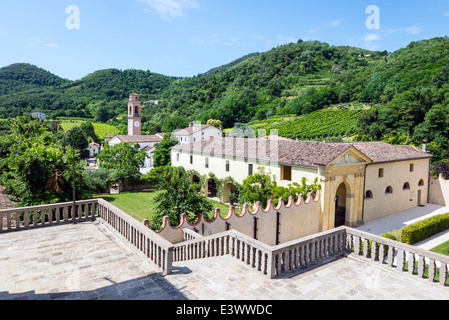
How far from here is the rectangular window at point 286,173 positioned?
70.6ft

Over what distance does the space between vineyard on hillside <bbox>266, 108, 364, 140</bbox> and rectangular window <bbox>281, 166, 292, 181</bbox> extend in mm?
35778

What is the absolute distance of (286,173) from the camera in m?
21.8

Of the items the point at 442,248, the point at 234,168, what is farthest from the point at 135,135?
the point at 442,248

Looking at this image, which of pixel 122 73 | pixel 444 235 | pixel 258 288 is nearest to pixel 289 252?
pixel 258 288

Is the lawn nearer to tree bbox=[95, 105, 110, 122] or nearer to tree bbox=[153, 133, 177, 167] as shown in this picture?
tree bbox=[153, 133, 177, 167]

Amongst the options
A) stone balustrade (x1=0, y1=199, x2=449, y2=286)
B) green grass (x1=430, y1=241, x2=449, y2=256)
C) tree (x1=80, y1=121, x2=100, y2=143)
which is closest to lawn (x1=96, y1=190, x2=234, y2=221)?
stone balustrade (x1=0, y1=199, x2=449, y2=286)

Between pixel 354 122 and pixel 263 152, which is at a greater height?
pixel 354 122

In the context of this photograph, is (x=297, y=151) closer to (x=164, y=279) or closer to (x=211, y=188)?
(x=211, y=188)

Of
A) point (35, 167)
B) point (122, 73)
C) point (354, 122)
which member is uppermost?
point (122, 73)
